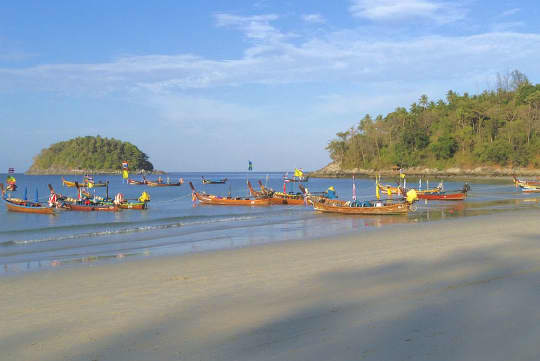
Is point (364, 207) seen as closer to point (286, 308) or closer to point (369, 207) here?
point (369, 207)

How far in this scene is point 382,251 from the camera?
15.5m

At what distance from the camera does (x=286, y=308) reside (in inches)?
343

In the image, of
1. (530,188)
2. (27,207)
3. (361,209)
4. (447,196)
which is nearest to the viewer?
(361,209)

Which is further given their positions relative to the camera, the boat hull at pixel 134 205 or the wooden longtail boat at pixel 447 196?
the wooden longtail boat at pixel 447 196

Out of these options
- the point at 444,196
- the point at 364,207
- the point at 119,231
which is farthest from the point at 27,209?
the point at 444,196

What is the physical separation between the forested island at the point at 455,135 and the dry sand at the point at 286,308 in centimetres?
10654

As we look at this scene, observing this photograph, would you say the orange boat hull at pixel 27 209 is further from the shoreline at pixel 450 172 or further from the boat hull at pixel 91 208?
the shoreline at pixel 450 172

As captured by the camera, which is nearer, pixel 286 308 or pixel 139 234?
pixel 286 308

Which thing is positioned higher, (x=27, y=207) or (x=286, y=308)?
(x=27, y=207)

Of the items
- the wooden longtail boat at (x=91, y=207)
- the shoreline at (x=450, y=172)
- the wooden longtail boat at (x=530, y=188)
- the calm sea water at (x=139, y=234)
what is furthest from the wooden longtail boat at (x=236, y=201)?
the shoreline at (x=450, y=172)

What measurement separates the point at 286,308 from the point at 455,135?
12419 cm

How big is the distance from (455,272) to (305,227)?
15.1 meters

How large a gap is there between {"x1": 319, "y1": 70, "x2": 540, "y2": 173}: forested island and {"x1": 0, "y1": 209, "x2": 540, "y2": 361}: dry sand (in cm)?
10654

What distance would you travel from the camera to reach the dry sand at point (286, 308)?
6.58m
